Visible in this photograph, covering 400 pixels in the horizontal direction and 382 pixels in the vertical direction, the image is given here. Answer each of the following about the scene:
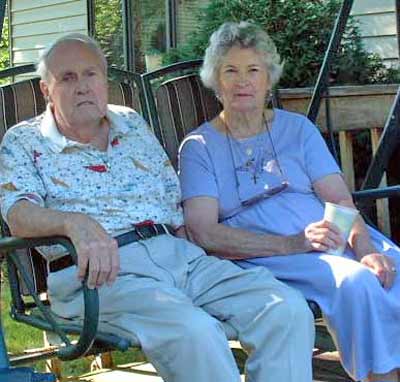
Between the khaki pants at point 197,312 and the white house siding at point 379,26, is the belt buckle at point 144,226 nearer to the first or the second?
the khaki pants at point 197,312

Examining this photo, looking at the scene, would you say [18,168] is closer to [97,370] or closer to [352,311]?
[352,311]

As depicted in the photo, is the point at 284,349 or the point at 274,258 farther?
the point at 274,258

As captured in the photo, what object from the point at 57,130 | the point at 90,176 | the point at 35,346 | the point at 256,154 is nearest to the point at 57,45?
the point at 57,130

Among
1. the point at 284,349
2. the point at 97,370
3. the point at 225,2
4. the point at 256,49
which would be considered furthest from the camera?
the point at 225,2

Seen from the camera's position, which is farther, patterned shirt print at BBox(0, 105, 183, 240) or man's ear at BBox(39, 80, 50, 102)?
man's ear at BBox(39, 80, 50, 102)

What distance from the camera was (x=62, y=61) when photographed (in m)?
3.48

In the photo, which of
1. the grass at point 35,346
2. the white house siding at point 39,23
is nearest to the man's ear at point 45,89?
the grass at point 35,346

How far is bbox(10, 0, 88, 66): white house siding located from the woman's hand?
835 centimetres

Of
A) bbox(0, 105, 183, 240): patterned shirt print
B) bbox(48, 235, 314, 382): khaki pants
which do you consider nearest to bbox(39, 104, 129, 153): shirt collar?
bbox(0, 105, 183, 240): patterned shirt print

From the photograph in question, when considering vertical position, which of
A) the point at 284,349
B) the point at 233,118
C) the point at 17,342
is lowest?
the point at 17,342

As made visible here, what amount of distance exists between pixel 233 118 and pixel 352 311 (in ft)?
2.98

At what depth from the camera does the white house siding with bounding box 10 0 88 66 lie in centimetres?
1170

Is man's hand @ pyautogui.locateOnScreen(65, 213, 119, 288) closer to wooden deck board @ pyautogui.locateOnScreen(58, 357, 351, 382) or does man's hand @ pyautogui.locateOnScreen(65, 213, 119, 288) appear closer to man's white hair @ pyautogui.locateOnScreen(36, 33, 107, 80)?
man's white hair @ pyautogui.locateOnScreen(36, 33, 107, 80)

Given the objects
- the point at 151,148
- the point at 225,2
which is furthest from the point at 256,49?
the point at 225,2
